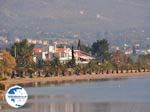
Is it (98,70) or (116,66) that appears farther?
(116,66)

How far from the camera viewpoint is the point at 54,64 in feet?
400

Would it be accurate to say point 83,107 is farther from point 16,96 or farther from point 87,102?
point 16,96

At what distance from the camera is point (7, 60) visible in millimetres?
104625

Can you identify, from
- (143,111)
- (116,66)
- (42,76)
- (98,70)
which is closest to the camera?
(143,111)

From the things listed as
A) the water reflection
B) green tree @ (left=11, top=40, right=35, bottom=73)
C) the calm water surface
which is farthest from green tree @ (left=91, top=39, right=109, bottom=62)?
the water reflection

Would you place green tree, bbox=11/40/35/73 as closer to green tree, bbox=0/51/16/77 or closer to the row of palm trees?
the row of palm trees

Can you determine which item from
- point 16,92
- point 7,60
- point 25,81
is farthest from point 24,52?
point 16,92

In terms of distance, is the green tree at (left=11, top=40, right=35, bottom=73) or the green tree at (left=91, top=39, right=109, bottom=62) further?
the green tree at (left=91, top=39, right=109, bottom=62)

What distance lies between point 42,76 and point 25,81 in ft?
54.6

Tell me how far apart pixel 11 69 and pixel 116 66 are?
52.4 metres

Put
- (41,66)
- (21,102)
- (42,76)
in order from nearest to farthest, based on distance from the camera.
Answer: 1. (21,102)
2. (42,76)
3. (41,66)

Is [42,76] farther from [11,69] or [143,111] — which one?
[143,111]

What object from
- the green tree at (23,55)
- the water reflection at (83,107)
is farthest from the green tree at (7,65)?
the water reflection at (83,107)

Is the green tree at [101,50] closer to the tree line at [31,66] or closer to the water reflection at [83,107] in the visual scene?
the tree line at [31,66]
